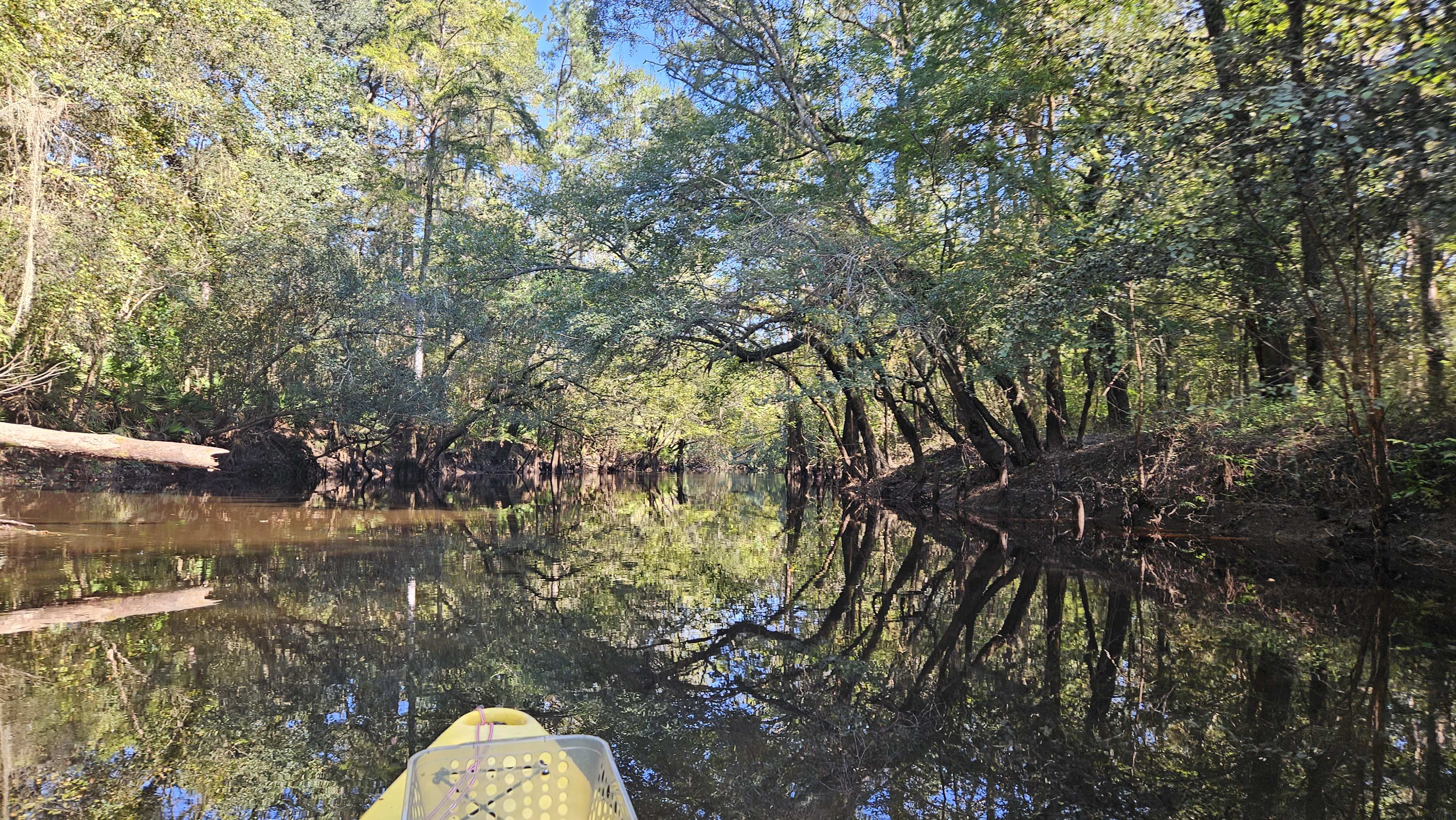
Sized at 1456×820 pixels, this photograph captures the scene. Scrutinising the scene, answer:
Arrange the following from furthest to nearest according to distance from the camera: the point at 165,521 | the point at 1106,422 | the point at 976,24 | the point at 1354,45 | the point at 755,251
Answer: the point at 1106,422 → the point at 165,521 → the point at 755,251 → the point at 976,24 → the point at 1354,45

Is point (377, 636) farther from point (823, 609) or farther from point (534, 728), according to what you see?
point (823, 609)

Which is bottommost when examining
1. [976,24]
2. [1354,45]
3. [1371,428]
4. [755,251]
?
[1371,428]

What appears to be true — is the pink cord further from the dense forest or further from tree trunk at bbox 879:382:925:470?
tree trunk at bbox 879:382:925:470

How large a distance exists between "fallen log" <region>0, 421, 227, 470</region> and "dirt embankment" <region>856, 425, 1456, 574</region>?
11.6m

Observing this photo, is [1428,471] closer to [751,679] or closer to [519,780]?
[751,679]

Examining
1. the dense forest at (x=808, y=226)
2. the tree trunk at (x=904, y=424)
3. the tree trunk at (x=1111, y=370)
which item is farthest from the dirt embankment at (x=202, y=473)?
the tree trunk at (x=1111, y=370)

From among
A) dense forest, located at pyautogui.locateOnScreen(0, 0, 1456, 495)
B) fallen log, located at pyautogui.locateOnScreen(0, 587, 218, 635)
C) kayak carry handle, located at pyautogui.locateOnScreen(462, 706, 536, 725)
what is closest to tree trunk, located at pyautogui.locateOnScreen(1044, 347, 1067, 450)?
dense forest, located at pyautogui.locateOnScreen(0, 0, 1456, 495)

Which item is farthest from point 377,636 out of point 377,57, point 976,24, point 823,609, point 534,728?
point 377,57

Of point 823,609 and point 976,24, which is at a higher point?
point 976,24

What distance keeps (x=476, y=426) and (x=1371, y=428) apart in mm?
25045

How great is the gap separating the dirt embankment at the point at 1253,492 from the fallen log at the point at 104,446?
11.6 meters

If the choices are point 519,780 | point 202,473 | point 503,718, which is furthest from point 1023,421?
point 202,473

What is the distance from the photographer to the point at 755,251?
35.6 feet

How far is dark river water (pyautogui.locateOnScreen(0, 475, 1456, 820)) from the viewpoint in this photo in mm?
2973
